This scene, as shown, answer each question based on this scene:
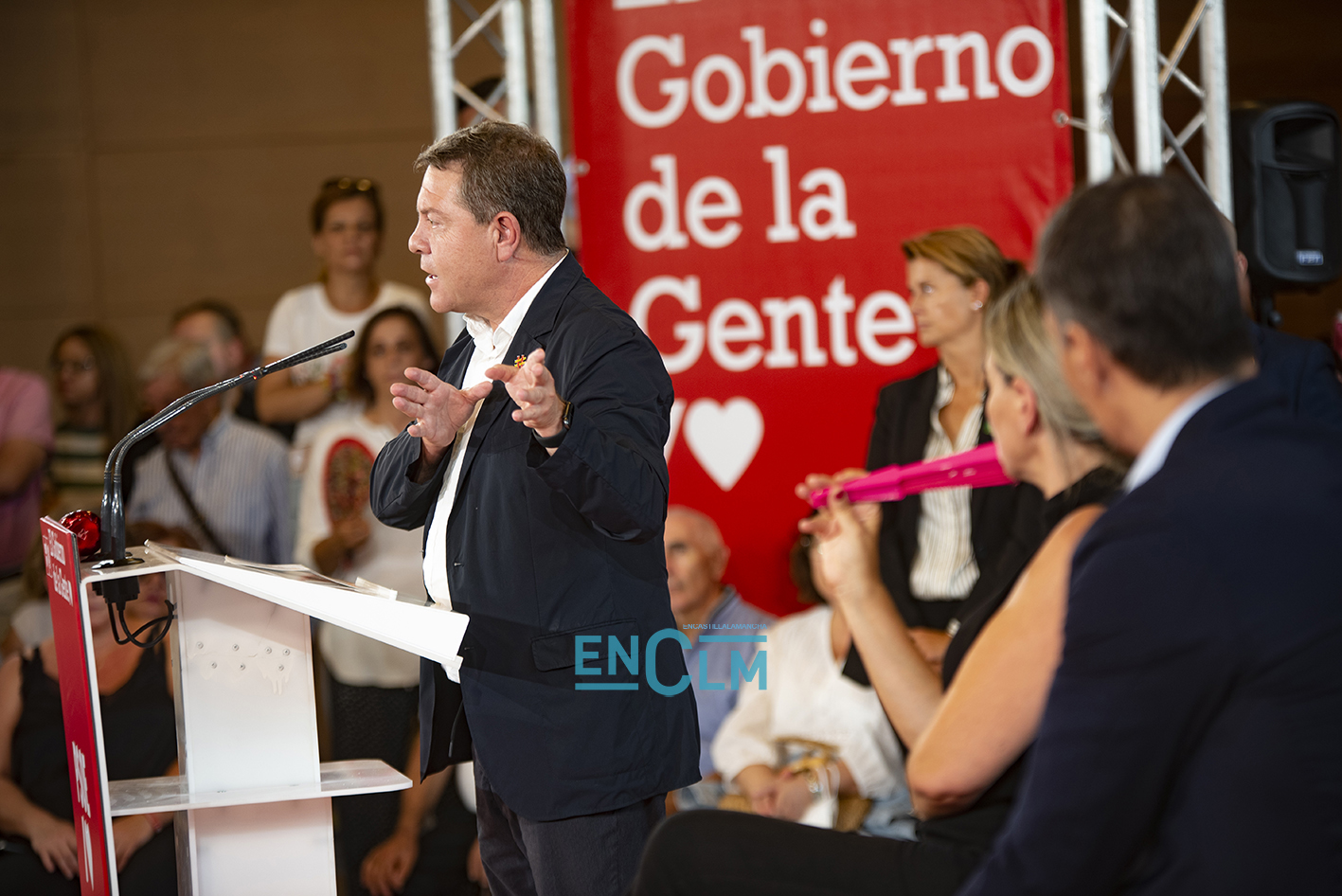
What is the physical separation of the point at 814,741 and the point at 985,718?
1754mm

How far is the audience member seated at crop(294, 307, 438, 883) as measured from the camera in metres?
3.34

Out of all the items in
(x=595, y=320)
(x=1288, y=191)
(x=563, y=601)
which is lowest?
(x=563, y=601)

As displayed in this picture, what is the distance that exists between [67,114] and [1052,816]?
618 cm

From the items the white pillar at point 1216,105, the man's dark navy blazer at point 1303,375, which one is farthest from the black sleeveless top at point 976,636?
the white pillar at point 1216,105

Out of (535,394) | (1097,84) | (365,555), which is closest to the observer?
(535,394)

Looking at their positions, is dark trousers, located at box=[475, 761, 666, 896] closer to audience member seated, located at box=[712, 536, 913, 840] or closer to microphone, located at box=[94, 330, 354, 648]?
microphone, located at box=[94, 330, 354, 648]

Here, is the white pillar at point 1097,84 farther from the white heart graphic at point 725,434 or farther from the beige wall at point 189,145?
the beige wall at point 189,145

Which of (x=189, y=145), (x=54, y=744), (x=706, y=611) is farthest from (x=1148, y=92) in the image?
(x=189, y=145)

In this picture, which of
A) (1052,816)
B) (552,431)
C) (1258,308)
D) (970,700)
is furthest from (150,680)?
(1258,308)

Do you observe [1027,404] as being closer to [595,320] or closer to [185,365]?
[595,320]

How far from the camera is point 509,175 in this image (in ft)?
5.66

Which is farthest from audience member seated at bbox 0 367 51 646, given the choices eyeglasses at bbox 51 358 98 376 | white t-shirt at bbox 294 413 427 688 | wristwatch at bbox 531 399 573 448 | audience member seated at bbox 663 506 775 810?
wristwatch at bbox 531 399 573 448

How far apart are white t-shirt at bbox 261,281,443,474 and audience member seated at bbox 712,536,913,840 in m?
1.48

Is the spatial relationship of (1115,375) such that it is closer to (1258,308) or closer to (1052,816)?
(1052,816)
